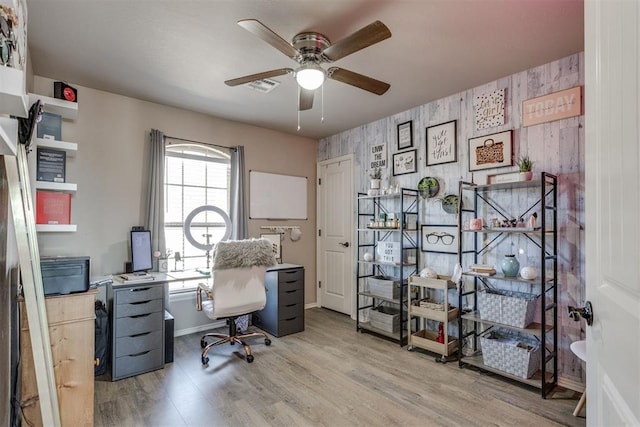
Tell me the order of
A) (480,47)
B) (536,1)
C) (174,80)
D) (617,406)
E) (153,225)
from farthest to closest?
(153,225), (174,80), (480,47), (536,1), (617,406)

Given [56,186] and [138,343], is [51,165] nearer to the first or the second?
[56,186]

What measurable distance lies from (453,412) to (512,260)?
1.28 metres

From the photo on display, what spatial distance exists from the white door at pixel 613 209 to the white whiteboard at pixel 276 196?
3.74m

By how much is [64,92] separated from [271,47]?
198 cm

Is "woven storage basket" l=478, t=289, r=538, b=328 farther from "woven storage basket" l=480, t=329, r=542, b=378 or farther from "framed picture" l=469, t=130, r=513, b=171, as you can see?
"framed picture" l=469, t=130, r=513, b=171

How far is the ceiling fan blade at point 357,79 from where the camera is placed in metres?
2.19

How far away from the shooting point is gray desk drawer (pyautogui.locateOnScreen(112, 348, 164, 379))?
2639mm

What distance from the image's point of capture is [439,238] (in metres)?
3.45

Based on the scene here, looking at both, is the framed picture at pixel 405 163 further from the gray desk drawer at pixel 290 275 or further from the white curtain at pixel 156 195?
the white curtain at pixel 156 195

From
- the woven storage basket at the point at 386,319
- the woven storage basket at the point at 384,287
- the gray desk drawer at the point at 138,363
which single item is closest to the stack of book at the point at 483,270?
the woven storage basket at the point at 384,287

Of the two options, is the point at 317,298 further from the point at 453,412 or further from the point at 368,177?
the point at 453,412

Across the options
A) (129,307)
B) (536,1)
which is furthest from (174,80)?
(536,1)

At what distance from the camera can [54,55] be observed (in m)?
2.52

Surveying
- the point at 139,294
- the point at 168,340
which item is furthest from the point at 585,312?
the point at 168,340
